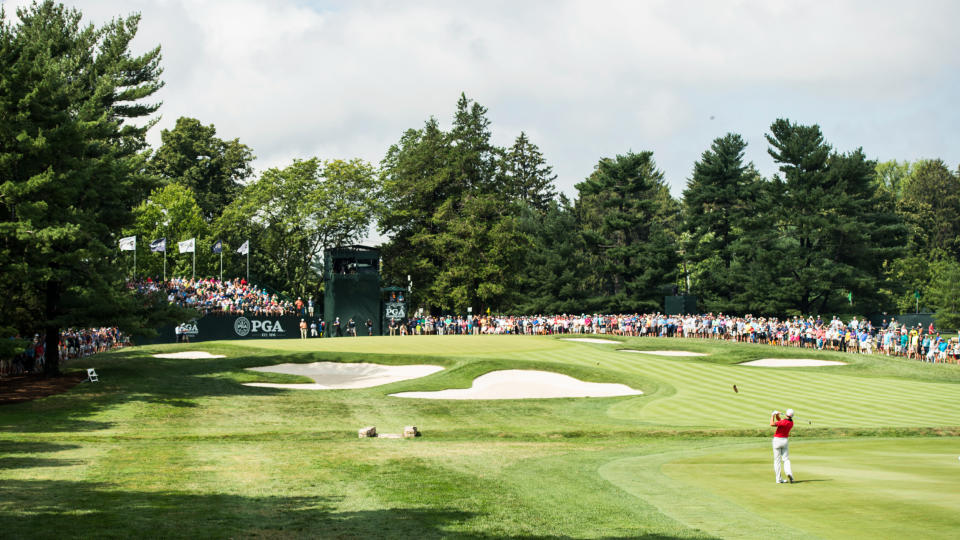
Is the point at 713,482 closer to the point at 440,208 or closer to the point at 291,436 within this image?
the point at 291,436

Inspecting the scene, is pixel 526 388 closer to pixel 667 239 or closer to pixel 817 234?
pixel 817 234

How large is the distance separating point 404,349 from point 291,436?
20.4 meters

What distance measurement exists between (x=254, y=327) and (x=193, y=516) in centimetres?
4338

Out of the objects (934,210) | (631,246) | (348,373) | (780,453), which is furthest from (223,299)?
(934,210)

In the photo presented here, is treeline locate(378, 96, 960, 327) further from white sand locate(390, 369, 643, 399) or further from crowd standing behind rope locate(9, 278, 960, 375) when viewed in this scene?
white sand locate(390, 369, 643, 399)

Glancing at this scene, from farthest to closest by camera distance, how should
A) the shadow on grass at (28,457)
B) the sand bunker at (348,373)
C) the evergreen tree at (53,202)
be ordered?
the sand bunker at (348,373) < the evergreen tree at (53,202) < the shadow on grass at (28,457)

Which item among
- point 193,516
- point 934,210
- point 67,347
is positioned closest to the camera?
point 193,516

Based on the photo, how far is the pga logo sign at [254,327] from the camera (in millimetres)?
52500

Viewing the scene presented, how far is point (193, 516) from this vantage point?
11.3 metres

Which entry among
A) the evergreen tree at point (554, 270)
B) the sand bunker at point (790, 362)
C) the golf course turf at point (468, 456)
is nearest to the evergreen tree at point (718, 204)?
the evergreen tree at point (554, 270)

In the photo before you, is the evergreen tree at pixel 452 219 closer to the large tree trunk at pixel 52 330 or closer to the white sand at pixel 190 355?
the white sand at pixel 190 355

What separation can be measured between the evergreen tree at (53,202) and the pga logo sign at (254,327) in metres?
17.7

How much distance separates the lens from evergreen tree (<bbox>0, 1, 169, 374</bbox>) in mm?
28172

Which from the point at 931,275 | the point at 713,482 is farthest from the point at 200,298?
the point at 931,275
